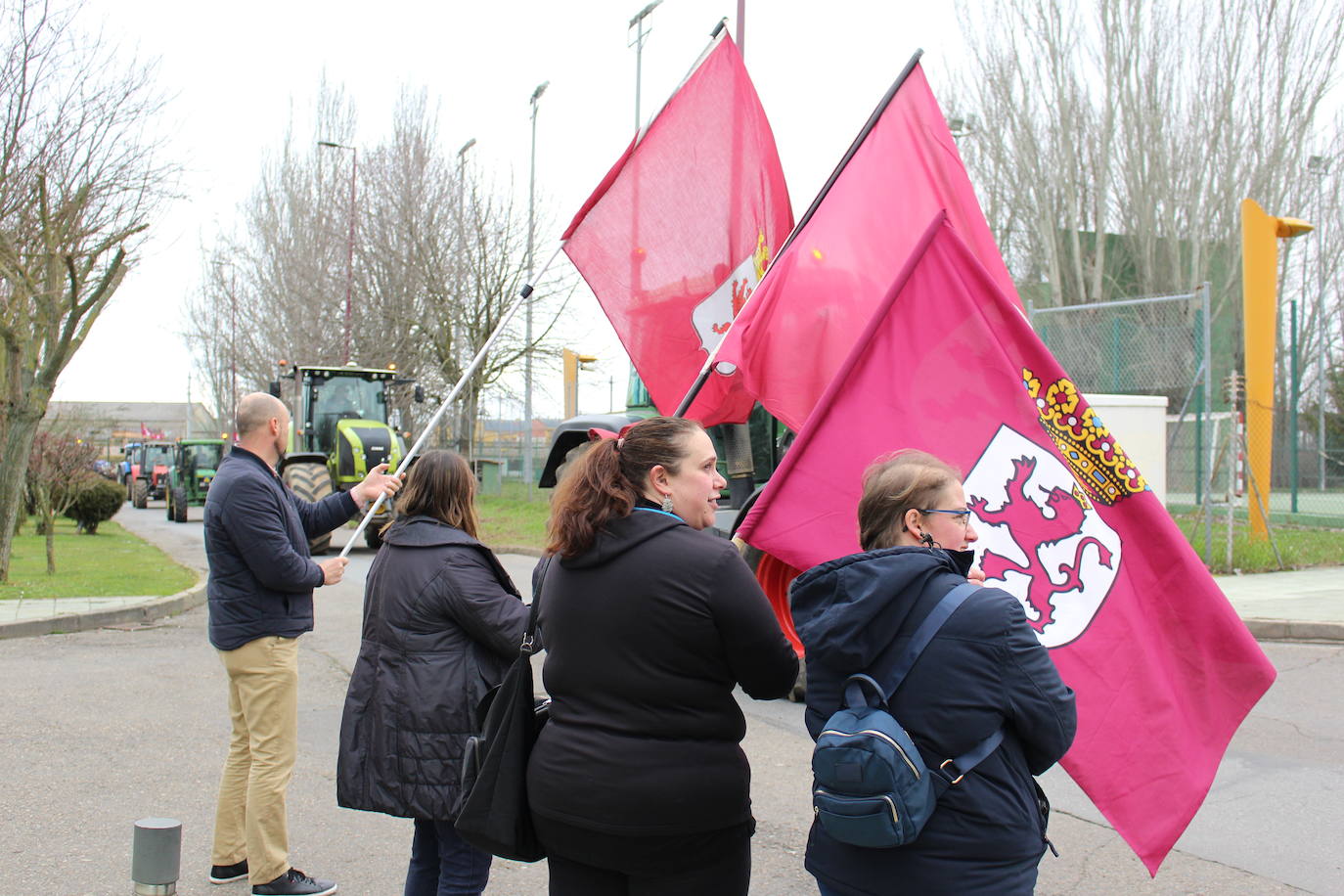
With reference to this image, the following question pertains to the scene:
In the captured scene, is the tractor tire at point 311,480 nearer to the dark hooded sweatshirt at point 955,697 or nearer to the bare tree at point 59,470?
the bare tree at point 59,470

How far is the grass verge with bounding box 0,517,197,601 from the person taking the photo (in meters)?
12.4

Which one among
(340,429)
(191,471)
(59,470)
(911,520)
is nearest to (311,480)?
(340,429)

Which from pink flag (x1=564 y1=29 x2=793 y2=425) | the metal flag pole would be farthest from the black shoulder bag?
pink flag (x1=564 y1=29 x2=793 y2=425)

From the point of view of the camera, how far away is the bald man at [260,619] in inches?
163

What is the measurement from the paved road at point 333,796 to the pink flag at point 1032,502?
0.25 metres

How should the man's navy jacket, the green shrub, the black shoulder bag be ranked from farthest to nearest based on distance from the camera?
the green shrub, the man's navy jacket, the black shoulder bag

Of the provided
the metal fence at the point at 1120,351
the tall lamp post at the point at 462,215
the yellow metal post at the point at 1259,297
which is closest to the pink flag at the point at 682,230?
the metal fence at the point at 1120,351

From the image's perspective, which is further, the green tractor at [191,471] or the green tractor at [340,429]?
the green tractor at [191,471]

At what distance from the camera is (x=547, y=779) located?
8.51 ft

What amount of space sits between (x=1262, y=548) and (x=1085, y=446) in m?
12.3

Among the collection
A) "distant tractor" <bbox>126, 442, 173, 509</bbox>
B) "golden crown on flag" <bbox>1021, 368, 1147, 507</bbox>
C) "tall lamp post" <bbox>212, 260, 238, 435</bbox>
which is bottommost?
"distant tractor" <bbox>126, 442, 173, 509</bbox>

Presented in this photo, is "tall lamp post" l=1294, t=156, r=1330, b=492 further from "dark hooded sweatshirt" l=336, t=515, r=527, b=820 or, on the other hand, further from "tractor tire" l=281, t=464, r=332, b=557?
"dark hooded sweatshirt" l=336, t=515, r=527, b=820

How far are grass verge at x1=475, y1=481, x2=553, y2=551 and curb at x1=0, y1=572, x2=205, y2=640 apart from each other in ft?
13.8

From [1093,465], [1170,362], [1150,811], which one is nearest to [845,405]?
[1093,465]
